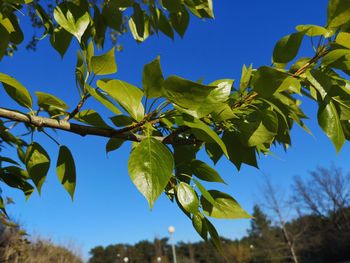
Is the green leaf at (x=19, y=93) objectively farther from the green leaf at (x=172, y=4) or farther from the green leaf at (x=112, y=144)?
the green leaf at (x=172, y=4)

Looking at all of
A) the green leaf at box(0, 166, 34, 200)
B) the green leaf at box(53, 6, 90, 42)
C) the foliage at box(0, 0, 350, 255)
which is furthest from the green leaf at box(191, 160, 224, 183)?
the green leaf at box(0, 166, 34, 200)

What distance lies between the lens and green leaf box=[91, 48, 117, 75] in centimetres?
56

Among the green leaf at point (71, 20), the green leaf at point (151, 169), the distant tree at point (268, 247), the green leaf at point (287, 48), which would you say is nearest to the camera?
the green leaf at point (151, 169)

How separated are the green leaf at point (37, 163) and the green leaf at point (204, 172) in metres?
0.29

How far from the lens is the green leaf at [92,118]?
60 centimetres

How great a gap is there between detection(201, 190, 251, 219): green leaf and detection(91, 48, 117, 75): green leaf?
286mm

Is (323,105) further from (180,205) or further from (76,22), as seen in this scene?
(76,22)

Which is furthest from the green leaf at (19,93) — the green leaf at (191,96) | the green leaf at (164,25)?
the green leaf at (164,25)

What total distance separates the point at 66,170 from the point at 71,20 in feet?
1.13

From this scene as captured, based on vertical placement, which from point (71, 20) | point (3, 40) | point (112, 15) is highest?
point (112, 15)

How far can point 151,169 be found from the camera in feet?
1.49

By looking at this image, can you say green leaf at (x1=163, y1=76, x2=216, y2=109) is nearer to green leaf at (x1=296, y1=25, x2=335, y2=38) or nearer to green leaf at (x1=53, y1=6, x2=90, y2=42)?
green leaf at (x1=296, y1=25, x2=335, y2=38)

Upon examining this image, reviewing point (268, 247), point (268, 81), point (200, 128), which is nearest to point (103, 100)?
point (200, 128)

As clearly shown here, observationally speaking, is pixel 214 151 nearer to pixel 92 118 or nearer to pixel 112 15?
pixel 92 118
